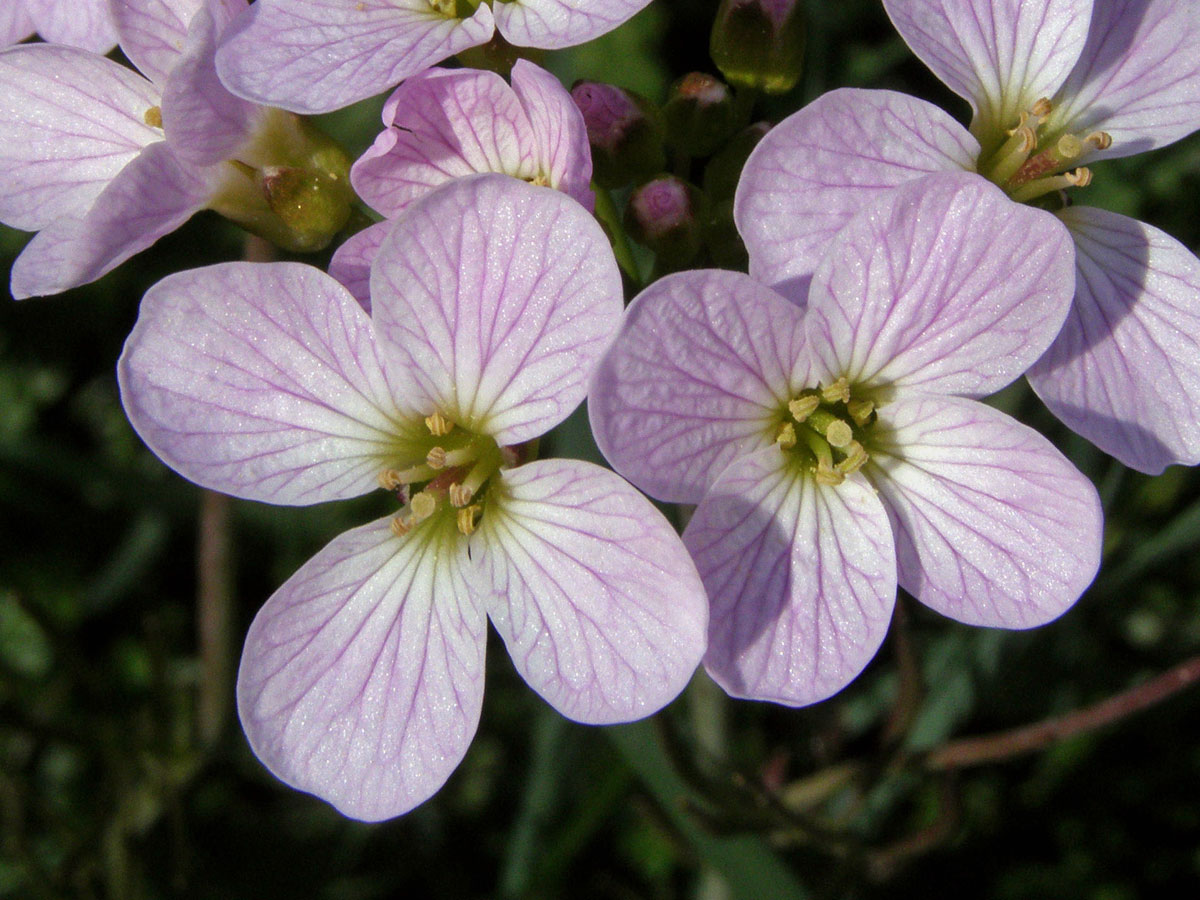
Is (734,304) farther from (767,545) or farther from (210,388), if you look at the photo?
(210,388)

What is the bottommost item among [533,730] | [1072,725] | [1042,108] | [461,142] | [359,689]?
[533,730]

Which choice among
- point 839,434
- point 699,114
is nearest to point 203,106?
point 699,114

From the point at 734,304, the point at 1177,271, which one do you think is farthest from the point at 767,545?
the point at 1177,271

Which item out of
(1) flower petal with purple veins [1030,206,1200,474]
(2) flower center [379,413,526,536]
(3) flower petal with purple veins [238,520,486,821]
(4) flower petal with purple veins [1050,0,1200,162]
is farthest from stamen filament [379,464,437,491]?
(4) flower petal with purple veins [1050,0,1200,162]

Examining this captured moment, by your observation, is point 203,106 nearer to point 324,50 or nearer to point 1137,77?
point 324,50

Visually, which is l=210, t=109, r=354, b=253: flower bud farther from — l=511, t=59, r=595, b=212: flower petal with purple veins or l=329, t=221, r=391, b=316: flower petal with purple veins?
l=511, t=59, r=595, b=212: flower petal with purple veins

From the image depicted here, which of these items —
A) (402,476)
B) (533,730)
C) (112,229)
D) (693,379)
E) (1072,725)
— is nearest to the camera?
(693,379)
